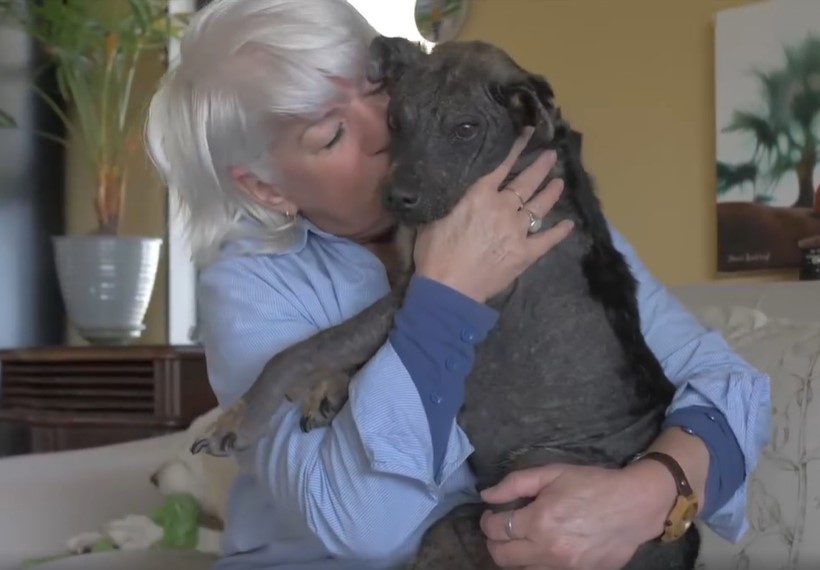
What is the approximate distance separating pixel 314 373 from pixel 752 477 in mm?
699

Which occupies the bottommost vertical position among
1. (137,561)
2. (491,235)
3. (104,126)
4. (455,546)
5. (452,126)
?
(137,561)

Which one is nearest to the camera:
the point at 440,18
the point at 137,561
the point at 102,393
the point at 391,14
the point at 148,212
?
the point at 137,561

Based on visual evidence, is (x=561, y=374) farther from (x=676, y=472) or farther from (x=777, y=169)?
(x=777, y=169)

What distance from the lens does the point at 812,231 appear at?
190 centimetres

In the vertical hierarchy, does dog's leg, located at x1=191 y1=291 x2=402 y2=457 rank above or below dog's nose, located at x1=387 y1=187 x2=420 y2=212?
below

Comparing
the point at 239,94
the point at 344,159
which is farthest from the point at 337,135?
the point at 239,94

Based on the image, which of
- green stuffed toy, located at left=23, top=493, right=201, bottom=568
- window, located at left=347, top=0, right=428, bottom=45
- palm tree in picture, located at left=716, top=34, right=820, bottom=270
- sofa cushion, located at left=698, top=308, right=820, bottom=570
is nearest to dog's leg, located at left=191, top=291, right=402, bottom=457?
sofa cushion, located at left=698, top=308, right=820, bottom=570

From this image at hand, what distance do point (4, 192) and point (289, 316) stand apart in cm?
250

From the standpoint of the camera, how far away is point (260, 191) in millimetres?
1389

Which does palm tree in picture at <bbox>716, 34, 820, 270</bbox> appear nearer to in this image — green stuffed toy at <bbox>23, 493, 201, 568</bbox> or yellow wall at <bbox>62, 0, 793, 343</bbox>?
yellow wall at <bbox>62, 0, 793, 343</bbox>

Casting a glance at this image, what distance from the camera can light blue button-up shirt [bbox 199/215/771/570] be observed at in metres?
1.10

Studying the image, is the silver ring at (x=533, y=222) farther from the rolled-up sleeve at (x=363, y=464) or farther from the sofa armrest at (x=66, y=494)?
the sofa armrest at (x=66, y=494)

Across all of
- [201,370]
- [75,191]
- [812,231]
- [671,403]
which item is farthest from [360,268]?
[75,191]

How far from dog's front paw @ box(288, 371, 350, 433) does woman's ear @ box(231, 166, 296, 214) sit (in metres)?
0.28
